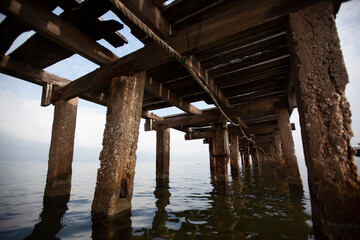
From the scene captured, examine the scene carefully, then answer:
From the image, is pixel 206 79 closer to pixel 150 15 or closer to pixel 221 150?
pixel 150 15

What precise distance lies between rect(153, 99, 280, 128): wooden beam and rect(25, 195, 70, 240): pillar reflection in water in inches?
181

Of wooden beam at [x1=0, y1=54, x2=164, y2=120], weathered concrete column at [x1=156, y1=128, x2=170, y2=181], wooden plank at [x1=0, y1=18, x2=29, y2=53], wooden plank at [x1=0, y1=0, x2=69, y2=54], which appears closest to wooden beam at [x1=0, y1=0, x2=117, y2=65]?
wooden plank at [x1=0, y1=0, x2=69, y2=54]

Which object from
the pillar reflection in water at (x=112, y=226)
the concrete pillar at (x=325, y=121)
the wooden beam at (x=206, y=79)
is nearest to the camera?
the concrete pillar at (x=325, y=121)

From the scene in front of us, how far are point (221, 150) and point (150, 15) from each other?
193 inches

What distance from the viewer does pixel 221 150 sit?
6145 millimetres

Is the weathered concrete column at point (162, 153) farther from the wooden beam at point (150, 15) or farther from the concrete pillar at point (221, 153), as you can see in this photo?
the wooden beam at point (150, 15)

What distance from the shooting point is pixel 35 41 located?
3.52 meters

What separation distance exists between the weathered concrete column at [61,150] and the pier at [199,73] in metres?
0.03

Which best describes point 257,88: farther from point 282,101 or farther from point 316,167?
point 316,167

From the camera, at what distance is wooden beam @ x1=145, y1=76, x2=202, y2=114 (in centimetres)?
466

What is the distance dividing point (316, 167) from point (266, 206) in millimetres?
2368

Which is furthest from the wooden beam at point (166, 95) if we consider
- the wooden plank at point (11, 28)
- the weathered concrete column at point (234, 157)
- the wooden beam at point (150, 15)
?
the weathered concrete column at point (234, 157)

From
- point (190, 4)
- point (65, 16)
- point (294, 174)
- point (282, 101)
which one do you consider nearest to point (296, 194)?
point (294, 174)

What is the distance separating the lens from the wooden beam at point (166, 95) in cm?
466
